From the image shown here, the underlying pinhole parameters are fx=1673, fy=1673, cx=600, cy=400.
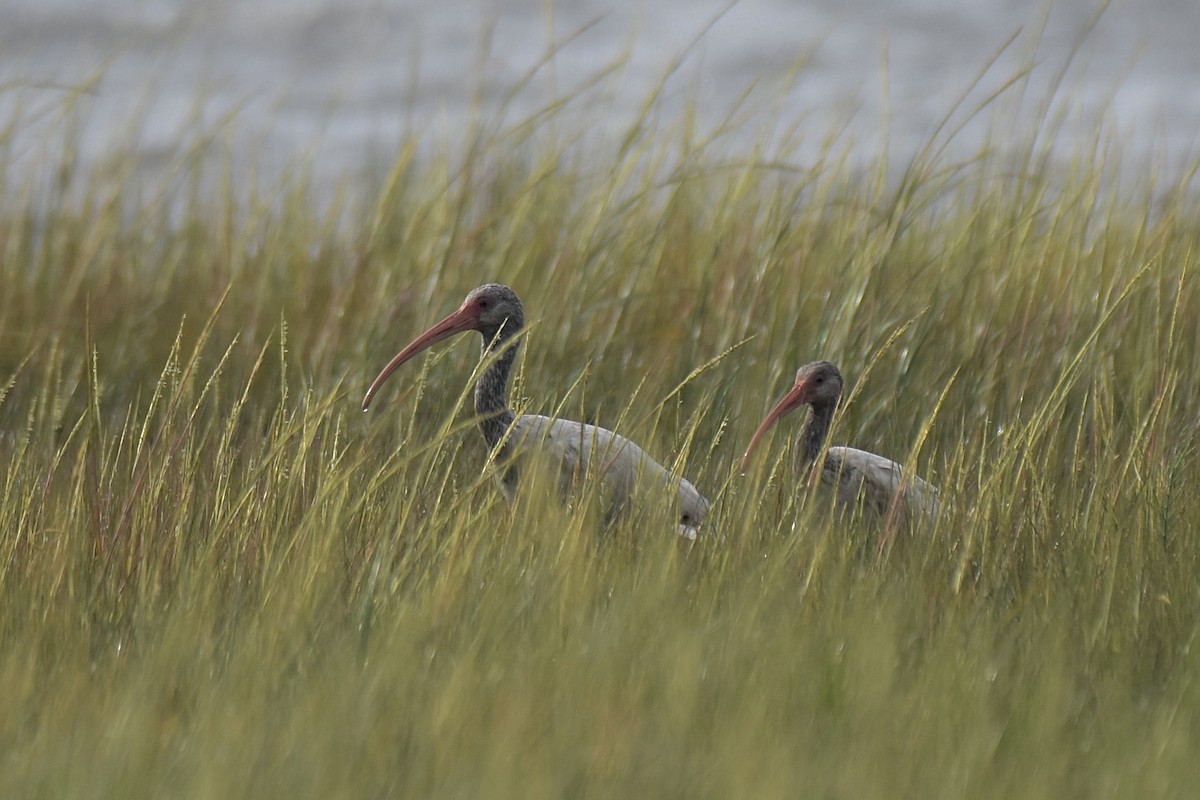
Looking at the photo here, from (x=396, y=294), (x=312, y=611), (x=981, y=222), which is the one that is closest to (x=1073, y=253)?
(x=981, y=222)

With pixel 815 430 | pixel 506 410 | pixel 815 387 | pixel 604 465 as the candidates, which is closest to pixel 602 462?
pixel 604 465

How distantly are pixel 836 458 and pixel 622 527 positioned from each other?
117cm

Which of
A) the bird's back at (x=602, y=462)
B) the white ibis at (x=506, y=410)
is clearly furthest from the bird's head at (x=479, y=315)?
the bird's back at (x=602, y=462)

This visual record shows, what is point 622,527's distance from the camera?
3.41 metres

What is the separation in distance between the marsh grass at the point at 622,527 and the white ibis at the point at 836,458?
14cm

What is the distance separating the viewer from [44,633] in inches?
120

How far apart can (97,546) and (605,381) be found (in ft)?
7.07

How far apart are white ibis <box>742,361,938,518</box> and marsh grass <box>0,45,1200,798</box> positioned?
14 cm

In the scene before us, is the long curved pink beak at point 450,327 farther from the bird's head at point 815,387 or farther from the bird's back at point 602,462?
the bird's head at point 815,387

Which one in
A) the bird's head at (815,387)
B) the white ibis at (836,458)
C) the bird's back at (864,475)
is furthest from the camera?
the bird's head at (815,387)

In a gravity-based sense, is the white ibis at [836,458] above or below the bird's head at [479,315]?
below

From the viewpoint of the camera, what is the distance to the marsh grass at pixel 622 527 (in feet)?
8.15

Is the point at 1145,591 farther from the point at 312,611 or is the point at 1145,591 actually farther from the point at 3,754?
the point at 3,754

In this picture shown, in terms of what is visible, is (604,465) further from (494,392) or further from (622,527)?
(494,392)
